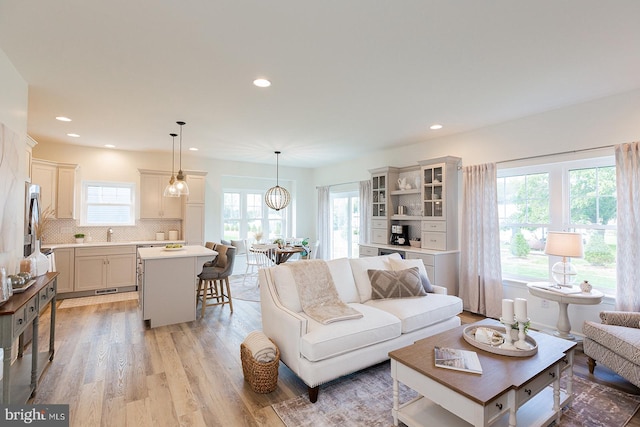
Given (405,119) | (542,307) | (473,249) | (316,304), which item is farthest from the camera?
(473,249)

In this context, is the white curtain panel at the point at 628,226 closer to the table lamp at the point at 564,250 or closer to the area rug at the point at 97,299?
the table lamp at the point at 564,250

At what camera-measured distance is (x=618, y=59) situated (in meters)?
2.54

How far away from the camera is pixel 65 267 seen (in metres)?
5.10

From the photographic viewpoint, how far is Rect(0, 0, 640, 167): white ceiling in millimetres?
1952

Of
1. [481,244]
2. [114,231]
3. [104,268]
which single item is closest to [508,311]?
[481,244]

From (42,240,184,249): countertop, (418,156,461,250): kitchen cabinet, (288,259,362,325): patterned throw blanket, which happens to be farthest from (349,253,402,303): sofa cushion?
(42,240,184,249): countertop

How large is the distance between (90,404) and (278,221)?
592 cm

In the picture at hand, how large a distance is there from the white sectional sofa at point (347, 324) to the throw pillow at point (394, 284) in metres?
0.05

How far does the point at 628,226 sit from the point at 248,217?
6643 mm

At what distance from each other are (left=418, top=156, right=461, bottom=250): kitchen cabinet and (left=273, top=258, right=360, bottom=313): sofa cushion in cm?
196

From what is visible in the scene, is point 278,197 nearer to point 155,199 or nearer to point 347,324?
point 155,199

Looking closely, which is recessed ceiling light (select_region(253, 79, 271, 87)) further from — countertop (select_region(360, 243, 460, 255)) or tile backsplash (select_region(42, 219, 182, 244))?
tile backsplash (select_region(42, 219, 182, 244))

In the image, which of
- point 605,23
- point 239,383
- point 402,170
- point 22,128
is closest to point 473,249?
point 402,170

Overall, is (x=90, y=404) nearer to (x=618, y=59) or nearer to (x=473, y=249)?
(x=473, y=249)
